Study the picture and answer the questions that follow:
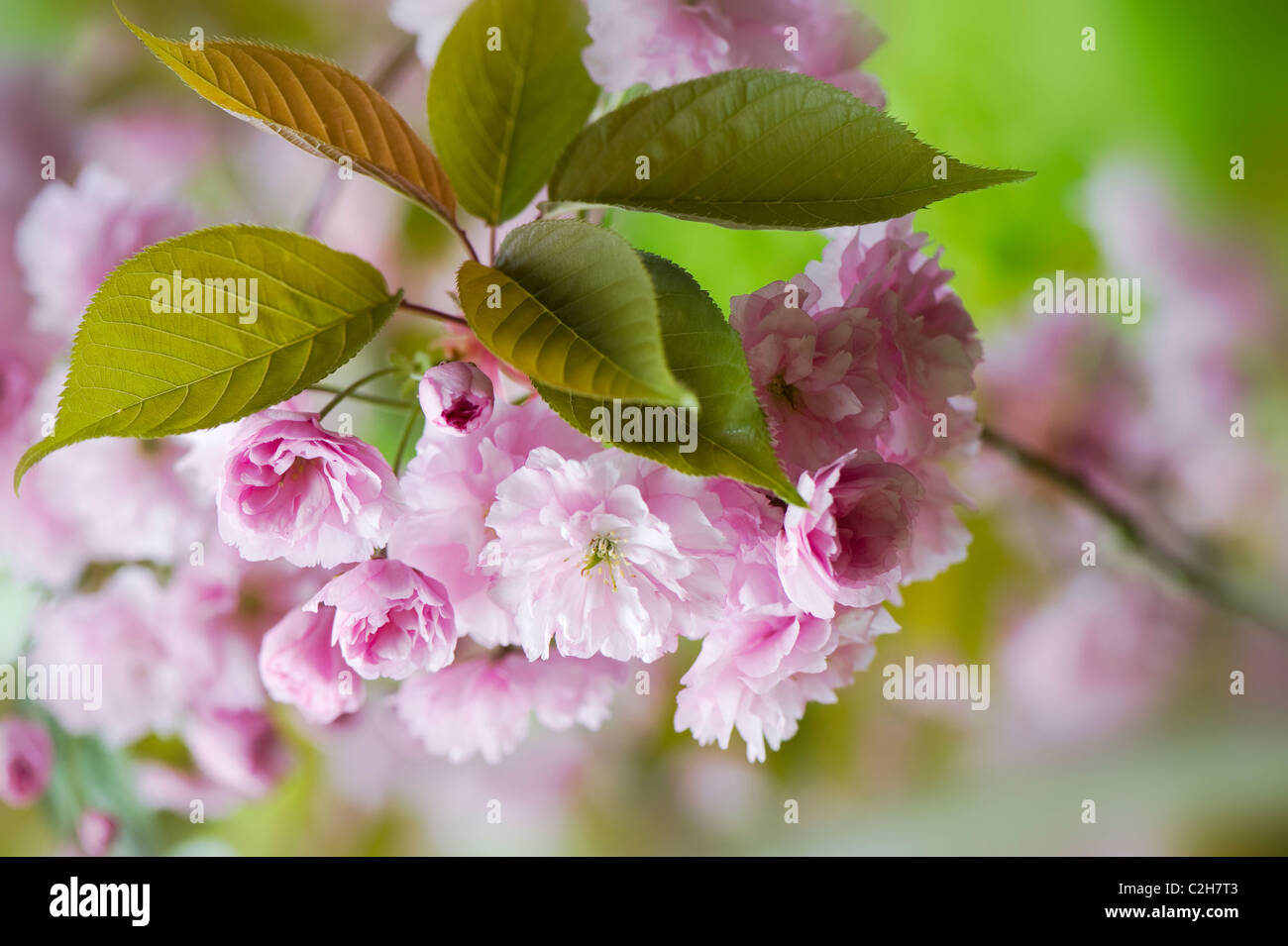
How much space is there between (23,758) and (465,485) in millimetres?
674

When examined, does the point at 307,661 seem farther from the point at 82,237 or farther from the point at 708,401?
the point at 82,237

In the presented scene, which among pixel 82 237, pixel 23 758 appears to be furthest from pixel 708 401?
pixel 23 758

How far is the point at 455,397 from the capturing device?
1.24 feet

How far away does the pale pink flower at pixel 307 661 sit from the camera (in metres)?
0.44

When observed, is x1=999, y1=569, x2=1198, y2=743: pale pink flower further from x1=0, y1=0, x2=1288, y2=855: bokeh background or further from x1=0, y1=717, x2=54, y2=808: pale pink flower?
x1=0, y1=717, x2=54, y2=808: pale pink flower

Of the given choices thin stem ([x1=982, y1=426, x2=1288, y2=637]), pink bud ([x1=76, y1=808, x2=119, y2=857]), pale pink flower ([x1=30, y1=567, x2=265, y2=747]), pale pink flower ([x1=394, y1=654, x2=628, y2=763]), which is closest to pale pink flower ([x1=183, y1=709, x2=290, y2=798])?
pale pink flower ([x1=30, y1=567, x2=265, y2=747])

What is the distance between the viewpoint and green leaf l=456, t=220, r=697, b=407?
32 centimetres

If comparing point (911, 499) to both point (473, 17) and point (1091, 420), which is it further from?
point (1091, 420)

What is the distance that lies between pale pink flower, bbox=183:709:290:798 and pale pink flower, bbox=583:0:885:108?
2.01 ft

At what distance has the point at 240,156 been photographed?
80cm

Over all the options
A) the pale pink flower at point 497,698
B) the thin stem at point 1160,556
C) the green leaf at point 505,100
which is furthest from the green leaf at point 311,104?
the thin stem at point 1160,556

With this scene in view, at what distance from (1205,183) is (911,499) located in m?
0.62

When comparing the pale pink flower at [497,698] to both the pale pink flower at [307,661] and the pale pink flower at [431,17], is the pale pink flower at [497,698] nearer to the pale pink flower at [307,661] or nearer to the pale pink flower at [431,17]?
the pale pink flower at [307,661]
